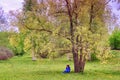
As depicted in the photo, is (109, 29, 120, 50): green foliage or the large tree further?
(109, 29, 120, 50): green foliage

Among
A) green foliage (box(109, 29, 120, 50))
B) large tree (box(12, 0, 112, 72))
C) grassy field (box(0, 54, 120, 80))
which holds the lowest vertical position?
grassy field (box(0, 54, 120, 80))

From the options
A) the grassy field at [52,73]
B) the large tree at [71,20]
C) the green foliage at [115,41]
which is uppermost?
the large tree at [71,20]

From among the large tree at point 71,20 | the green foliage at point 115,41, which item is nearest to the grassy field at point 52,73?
the large tree at point 71,20

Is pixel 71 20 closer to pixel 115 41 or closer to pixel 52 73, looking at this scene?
pixel 52 73

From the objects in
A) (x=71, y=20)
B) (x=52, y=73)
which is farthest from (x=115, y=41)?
(x=52, y=73)

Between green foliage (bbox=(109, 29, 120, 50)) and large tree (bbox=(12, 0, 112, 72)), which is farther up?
large tree (bbox=(12, 0, 112, 72))

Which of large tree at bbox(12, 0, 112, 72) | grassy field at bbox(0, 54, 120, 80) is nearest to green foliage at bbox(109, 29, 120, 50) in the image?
grassy field at bbox(0, 54, 120, 80)

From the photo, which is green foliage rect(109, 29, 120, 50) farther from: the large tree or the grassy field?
the large tree

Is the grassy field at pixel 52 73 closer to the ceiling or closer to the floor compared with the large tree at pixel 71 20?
closer to the floor

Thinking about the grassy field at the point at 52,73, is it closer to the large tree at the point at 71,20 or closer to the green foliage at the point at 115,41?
the large tree at the point at 71,20

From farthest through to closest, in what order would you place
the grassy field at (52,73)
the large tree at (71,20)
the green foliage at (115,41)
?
the green foliage at (115,41) → the large tree at (71,20) → the grassy field at (52,73)

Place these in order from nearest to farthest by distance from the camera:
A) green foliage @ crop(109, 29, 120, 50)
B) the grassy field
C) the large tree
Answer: the grassy field, the large tree, green foliage @ crop(109, 29, 120, 50)

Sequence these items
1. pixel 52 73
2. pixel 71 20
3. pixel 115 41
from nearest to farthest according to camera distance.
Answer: pixel 52 73 < pixel 71 20 < pixel 115 41

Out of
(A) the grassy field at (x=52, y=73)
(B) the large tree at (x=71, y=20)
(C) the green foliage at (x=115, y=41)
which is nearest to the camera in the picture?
(A) the grassy field at (x=52, y=73)
